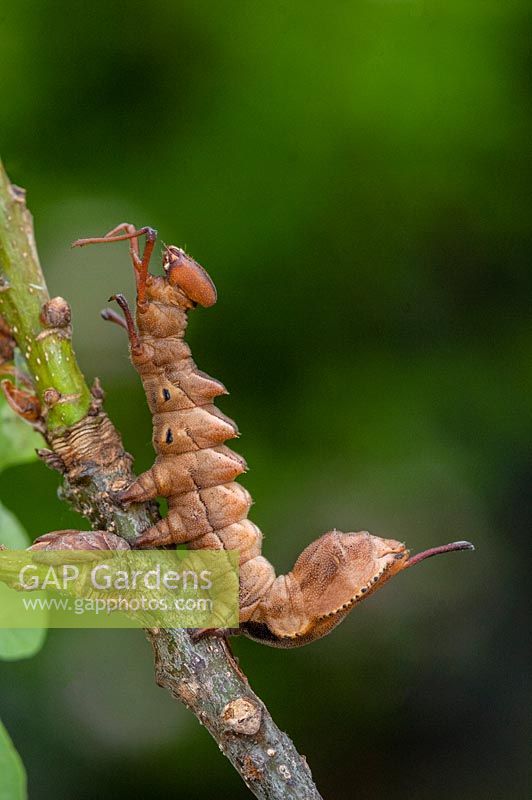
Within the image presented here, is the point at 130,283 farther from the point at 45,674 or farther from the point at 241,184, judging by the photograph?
the point at 45,674

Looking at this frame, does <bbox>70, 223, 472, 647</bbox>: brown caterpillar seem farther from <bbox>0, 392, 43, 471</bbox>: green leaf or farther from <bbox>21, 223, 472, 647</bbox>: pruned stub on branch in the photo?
<bbox>0, 392, 43, 471</bbox>: green leaf

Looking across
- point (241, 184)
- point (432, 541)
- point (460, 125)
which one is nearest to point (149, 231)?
point (241, 184)

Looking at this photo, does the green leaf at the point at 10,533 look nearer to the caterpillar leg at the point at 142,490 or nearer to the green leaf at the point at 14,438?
the green leaf at the point at 14,438

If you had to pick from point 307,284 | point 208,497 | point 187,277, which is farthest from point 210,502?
point 307,284

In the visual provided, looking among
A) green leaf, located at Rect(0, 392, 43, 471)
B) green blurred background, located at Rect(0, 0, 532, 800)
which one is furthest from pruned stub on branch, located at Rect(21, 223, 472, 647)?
green blurred background, located at Rect(0, 0, 532, 800)

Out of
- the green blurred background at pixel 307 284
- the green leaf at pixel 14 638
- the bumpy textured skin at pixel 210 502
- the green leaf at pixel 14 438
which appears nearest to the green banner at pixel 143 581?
the bumpy textured skin at pixel 210 502

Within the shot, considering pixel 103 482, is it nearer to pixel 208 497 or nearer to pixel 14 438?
pixel 208 497
